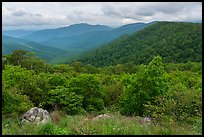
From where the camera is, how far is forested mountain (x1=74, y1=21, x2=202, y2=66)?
115 meters

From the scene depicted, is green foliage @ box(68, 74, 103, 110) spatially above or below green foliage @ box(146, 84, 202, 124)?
below

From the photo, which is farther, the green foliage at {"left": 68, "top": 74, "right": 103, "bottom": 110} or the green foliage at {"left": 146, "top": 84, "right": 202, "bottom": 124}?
the green foliage at {"left": 68, "top": 74, "right": 103, "bottom": 110}

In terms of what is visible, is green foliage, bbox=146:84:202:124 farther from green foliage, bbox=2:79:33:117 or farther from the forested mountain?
the forested mountain

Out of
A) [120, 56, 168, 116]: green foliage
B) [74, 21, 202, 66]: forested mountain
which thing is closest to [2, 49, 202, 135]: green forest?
[120, 56, 168, 116]: green foliage

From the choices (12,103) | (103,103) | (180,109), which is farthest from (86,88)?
(180,109)

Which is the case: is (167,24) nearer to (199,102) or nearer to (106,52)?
(106,52)

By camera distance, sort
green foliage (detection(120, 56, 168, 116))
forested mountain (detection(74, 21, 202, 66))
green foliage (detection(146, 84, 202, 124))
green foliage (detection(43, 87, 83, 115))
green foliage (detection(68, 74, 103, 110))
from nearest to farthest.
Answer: green foliage (detection(146, 84, 202, 124)), green foliage (detection(120, 56, 168, 116)), green foliage (detection(43, 87, 83, 115)), green foliage (detection(68, 74, 103, 110)), forested mountain (detection(74, 21, 202, 66))

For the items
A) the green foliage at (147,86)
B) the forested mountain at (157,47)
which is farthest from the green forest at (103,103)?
the forested mountain at (157,47)

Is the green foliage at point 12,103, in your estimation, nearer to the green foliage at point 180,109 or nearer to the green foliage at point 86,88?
the green foliage at point 180,109

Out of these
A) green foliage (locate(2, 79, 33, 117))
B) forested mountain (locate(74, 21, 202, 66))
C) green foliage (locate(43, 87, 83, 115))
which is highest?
green foliage (locate(2, 79, 33, 117))

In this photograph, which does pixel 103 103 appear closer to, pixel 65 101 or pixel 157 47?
pixel 65 101

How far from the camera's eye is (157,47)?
12988cm

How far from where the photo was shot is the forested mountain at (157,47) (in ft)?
376

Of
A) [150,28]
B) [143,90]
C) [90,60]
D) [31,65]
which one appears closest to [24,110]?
[143,90]
